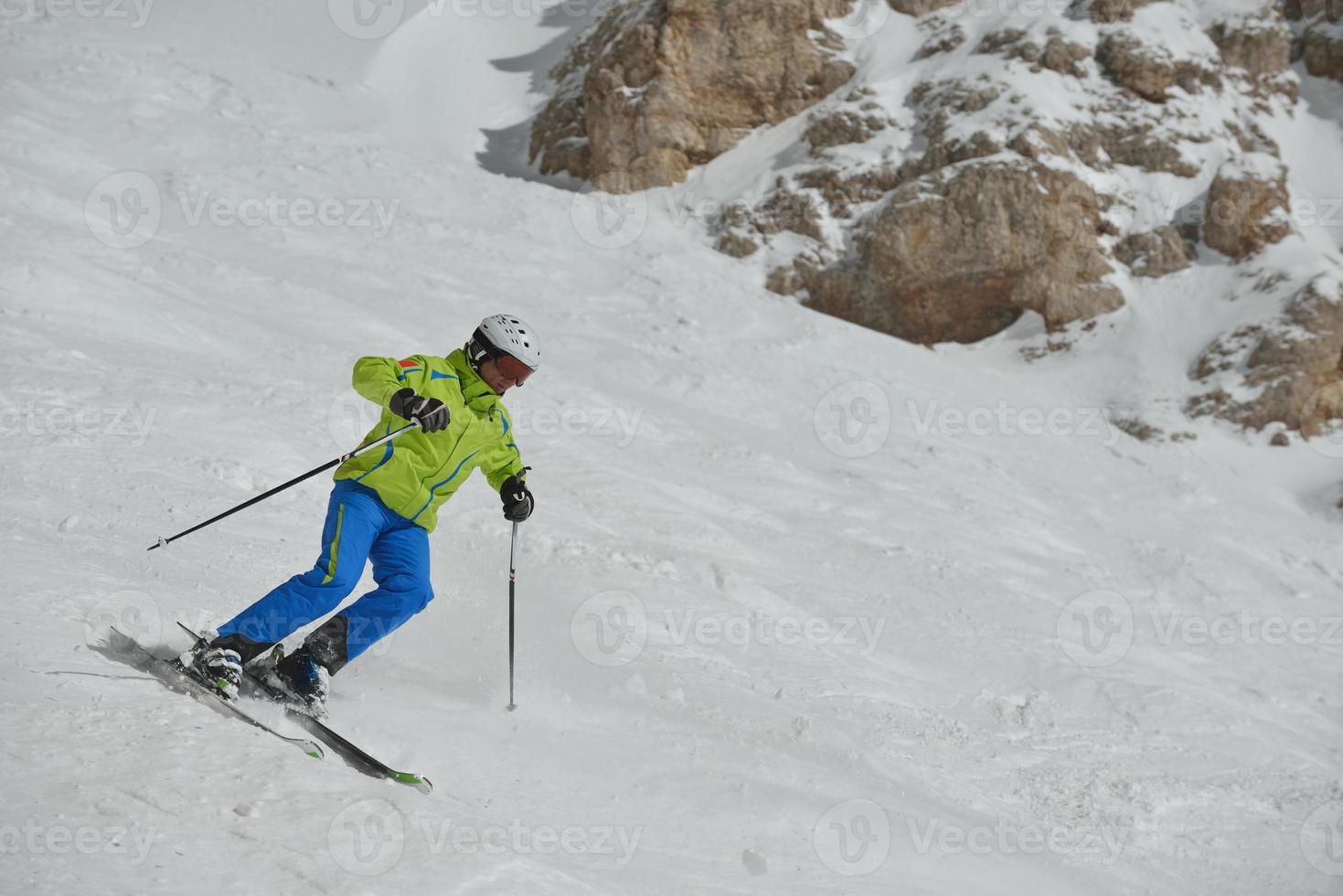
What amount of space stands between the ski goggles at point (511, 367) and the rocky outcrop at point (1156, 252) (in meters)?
25.0

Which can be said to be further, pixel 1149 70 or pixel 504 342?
pixel 1149 70

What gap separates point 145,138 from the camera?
18719 mm

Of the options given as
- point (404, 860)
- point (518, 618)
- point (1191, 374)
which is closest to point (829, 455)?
point (518, 618)

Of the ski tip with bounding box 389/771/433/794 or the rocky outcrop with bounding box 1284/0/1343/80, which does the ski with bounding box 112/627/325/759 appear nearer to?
the ski tip with bounding box 389/771/433/794

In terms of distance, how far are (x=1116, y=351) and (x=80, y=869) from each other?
2492 centimetres

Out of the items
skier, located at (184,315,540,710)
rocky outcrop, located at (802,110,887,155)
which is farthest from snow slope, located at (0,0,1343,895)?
rocky outcrop, located at (802,110,887,155)

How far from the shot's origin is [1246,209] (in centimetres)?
2452

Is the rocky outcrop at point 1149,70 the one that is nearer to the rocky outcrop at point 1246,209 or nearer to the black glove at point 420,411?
the rocky outcrop at point 1246,209

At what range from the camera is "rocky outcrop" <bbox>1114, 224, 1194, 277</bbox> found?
2498 cm

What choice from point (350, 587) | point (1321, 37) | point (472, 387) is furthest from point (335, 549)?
point (1321, 37)

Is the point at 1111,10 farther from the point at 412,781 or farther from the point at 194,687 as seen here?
the point at 194,687

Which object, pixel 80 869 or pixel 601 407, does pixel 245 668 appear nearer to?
pixel 80 869

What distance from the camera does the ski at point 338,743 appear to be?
12.1ft

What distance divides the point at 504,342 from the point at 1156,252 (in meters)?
25.6
